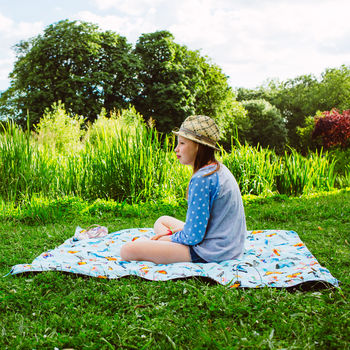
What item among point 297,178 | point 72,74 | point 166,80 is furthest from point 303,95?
point 297,178

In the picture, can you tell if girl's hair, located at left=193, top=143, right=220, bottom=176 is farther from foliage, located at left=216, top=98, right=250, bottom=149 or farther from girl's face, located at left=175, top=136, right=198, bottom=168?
foliage, located at left=216, top=98, right=250, bottom=149

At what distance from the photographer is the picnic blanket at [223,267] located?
2.38m

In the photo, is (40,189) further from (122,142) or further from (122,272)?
(122,272)

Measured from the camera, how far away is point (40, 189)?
19.2 feet

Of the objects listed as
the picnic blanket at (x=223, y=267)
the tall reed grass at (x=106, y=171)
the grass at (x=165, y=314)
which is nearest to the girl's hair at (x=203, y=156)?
the picnic blanket at (x=223, y=267)

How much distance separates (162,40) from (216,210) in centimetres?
2340

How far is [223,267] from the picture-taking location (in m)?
2.62

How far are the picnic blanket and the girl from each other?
0.08 m

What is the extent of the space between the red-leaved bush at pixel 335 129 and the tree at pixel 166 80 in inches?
418

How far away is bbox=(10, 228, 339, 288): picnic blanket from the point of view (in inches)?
93.5

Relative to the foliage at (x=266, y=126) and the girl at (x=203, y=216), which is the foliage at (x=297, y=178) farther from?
the foliage at (x=266, y=126)

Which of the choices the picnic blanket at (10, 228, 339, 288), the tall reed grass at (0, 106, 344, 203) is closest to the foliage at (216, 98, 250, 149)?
the tall reed grass at (0, 106, 344, 203)

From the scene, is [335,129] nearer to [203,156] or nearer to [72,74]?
[203,156]

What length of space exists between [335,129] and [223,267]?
13.2 meters
